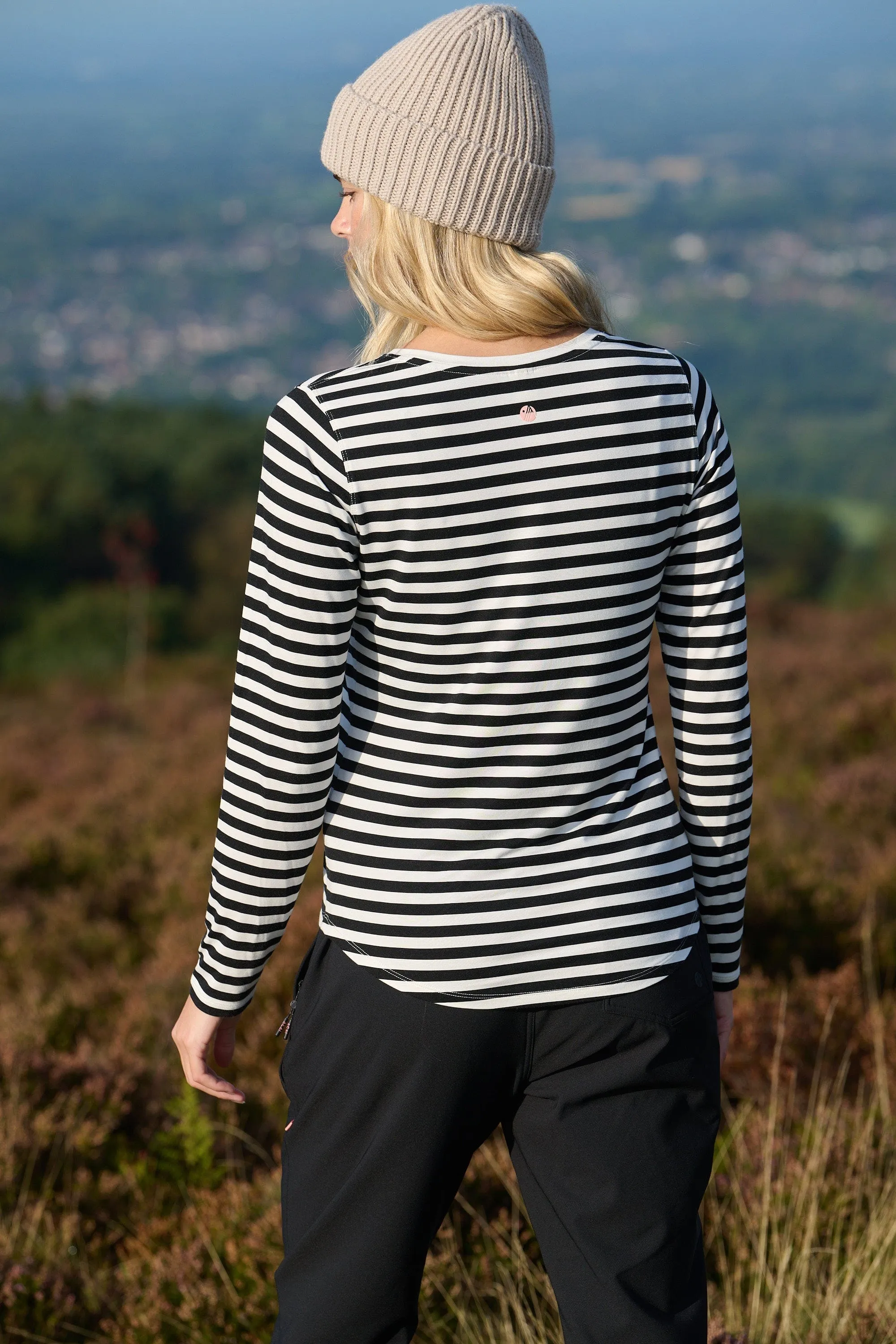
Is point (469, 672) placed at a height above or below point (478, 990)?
above

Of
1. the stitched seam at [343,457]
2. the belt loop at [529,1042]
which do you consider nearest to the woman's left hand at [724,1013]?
the belt loop at [529,1042]

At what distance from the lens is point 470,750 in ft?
3.62

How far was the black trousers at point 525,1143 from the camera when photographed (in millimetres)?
1135

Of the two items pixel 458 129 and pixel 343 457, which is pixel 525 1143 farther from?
pixel 458 129

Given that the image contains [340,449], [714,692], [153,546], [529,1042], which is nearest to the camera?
[340,449]

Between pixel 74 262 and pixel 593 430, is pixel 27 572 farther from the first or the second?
pixel 74 262

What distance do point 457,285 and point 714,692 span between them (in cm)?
55

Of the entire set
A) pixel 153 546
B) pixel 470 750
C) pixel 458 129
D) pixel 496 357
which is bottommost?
pixel 153 546

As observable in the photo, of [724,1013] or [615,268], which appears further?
[615,268]

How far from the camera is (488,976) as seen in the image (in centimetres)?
111

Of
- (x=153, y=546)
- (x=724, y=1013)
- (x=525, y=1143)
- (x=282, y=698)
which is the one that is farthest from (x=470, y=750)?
(x=153, y=546)

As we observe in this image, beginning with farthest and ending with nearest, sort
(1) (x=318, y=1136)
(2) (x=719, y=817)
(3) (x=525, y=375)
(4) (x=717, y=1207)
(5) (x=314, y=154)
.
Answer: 1. (5) (x=314, y=154)
2. (4) (x=717, y=1207)
3. (2) (x=719, y=817)
4. (1) (x=318, y=1136)
5. (3) (x=525, y=375)

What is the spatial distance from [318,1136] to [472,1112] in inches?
6.6

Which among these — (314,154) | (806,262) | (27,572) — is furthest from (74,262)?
(27,572)
